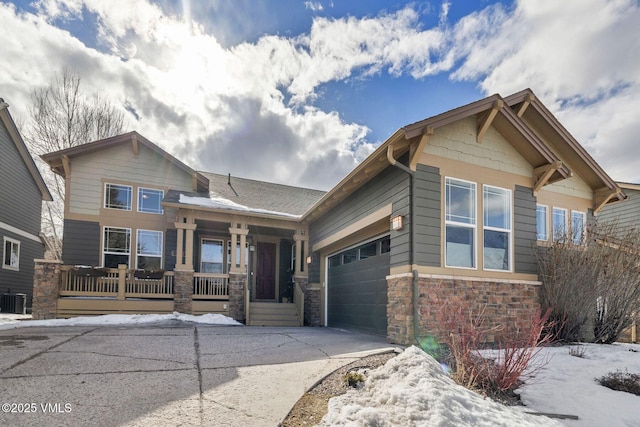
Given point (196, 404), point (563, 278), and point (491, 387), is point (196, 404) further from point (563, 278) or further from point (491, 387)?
point (563, 278)

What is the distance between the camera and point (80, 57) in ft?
53.5

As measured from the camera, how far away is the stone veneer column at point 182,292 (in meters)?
10.0

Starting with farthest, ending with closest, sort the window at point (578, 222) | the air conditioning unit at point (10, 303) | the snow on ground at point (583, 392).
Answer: the air conditioning unit at point (10, 303) → the window at point (578, 222) → the snow on ground at point (583, 392)

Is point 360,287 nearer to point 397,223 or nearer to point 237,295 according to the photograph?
point 397,223

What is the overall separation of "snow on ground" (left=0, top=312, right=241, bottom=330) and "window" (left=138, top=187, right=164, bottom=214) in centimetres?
368

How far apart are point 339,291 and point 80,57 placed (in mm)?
16037

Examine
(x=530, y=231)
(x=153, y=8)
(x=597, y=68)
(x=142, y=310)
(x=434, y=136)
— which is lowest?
(x=142, y=310)

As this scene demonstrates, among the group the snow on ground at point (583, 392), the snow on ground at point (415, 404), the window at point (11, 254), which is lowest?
the snow on ground at point (583, 392)

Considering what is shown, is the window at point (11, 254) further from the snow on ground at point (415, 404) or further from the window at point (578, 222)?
the window at point (578, 222)

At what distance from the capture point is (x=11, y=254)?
13.5 m

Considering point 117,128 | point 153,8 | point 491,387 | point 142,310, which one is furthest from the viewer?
point 117,128

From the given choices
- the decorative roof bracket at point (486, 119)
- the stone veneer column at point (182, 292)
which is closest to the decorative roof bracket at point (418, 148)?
the decorative roof bracket at point (486, 119)

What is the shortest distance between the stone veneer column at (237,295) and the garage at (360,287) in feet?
8.47

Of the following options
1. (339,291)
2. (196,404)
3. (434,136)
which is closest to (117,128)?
(339,291)
